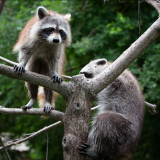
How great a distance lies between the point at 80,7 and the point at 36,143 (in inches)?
205

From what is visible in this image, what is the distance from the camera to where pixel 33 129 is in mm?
8633

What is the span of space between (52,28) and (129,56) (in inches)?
62.8

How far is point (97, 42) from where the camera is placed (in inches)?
276

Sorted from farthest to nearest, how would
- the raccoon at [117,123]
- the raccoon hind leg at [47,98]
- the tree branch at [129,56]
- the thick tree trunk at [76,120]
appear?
the raccoon hind leg at [47,98] < the raccoon at [117,123] < the tree branch at [129,56] < the thick tree trunk at [76,120]

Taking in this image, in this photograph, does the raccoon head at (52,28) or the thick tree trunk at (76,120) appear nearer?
the thick tree trunk at (76,120)

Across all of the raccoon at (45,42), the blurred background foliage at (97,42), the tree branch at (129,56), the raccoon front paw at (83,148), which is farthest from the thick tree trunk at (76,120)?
the blurred background foliage at (97,42)

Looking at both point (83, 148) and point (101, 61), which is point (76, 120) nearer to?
point (83, 148)

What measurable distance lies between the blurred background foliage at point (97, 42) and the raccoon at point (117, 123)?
6.31ft

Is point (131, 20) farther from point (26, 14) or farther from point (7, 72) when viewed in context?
point (7, 72)

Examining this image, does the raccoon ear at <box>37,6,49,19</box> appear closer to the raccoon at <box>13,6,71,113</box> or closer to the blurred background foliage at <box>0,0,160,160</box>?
the raccoon at <box>13,6,71,113</box>

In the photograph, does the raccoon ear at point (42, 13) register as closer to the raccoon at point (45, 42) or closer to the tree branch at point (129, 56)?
the raccoon at point (45, 42)

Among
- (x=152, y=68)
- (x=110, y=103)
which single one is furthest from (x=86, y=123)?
(x=152, y=68)

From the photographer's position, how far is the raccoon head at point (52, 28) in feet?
13.0

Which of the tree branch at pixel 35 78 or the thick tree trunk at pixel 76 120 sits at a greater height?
the tree branch at pixel 35 78
